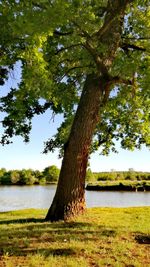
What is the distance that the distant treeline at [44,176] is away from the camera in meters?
138

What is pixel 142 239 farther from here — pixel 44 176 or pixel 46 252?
pixel 44 176

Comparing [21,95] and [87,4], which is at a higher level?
[87,4]

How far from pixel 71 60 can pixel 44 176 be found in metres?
135

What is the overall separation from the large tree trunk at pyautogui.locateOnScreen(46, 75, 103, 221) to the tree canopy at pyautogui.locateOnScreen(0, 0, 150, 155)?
4.46ft

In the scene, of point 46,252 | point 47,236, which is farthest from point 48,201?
point 46,252

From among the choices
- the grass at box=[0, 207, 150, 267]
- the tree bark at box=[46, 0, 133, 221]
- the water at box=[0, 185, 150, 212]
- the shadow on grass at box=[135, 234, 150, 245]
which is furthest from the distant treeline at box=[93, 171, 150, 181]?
the shadow on grass at box=[135, 234, 150, 245]

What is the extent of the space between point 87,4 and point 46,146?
10.6 meters

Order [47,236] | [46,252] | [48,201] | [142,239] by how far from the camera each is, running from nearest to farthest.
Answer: [46,252]
[47,236]
[142,239]
[48,201]

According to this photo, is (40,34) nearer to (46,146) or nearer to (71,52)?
(71,52)

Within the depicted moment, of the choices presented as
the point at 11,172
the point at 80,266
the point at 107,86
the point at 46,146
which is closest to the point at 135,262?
the point at 80,266

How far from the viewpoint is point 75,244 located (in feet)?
35.3

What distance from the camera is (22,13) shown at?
486 inches

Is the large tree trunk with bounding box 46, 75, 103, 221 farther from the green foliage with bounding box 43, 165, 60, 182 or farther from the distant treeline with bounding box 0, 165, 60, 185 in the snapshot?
the green foliage with bounding box 43, 165, 60, 182

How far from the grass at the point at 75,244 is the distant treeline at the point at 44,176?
12021 cm
